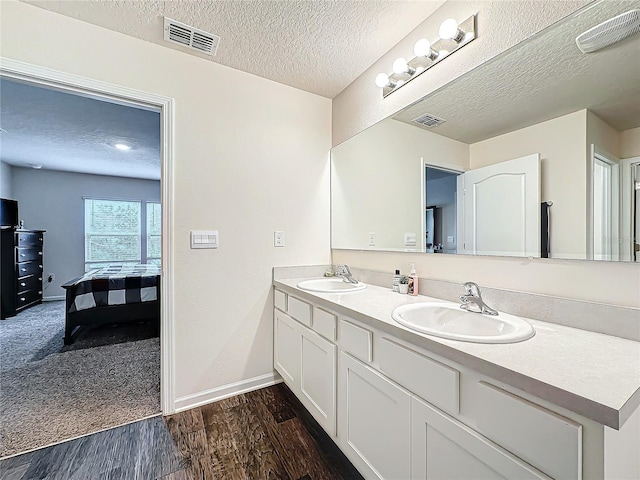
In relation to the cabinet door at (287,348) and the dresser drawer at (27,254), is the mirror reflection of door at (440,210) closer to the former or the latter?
the cabinet door at (287,348)

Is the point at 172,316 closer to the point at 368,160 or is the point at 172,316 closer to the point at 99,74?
the point at 99,74

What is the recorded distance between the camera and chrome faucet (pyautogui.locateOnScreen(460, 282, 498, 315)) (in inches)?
47.4

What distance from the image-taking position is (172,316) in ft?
5.98

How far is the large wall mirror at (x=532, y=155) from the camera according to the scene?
3.22 feet

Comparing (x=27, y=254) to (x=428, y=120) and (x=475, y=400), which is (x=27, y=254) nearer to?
(x=428, y=120)

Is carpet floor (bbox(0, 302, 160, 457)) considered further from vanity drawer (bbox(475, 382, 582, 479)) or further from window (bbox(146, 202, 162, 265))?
window (bbox(146, 202, 162, 265))

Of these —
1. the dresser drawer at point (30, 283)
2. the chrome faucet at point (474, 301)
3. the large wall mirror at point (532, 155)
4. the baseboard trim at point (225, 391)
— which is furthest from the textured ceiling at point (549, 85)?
the dresser drawer at point (30, 283)

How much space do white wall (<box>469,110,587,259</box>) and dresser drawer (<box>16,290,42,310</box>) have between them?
6189mm

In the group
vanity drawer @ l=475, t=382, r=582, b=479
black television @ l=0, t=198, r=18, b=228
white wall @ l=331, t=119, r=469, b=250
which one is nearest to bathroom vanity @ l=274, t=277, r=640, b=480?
vanity drawer @ l=475, t=382, r=582, b=479

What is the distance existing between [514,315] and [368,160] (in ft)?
4.46

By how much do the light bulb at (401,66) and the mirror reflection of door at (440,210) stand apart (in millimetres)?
571

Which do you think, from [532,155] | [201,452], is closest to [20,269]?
[201,452]

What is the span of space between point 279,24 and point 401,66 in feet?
2.39

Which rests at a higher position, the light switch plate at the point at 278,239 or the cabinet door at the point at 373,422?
the light switch plate at the point at 278,239
